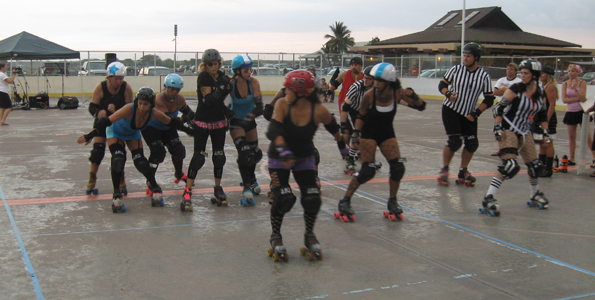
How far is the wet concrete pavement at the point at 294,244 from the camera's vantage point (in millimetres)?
3922

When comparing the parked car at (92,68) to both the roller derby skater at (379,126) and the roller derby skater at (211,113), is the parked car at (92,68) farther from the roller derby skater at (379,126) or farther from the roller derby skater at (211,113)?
the roller derby skater at (379,126)

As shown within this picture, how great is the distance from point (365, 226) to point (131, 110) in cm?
306

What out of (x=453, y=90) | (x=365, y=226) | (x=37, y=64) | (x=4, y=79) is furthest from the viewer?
(x=37, y=64)

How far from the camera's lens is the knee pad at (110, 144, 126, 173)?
245 inches

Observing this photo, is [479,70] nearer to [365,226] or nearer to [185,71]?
[365,226]

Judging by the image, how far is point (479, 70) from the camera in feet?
Result: 25.2

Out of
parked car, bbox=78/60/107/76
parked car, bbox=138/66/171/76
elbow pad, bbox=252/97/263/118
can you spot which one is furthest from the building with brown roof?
elbow pad, bbox=252/97/263/118

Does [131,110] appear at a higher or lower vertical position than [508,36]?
lower

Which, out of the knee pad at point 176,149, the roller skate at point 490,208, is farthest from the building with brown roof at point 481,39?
the knee pad at point 176,149

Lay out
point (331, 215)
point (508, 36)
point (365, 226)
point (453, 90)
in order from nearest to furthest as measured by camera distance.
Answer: point (365, 226) < point (331, 215) < point (453, 90) < point (508, 36)

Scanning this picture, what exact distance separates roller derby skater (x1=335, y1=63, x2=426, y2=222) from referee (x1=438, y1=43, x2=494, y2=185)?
1867 millimetres

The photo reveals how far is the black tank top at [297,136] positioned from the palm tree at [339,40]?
285 feet

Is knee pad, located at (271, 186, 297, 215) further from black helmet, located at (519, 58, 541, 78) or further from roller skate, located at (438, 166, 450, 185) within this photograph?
roller skate, located at (438, 166, 450, 185)

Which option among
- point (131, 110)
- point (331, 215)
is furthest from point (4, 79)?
point (331, 215)
